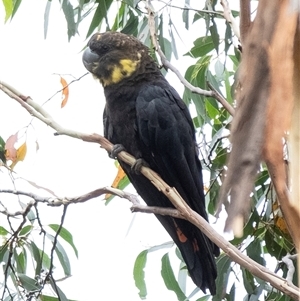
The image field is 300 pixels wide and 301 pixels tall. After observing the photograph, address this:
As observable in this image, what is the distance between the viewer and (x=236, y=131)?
0.26m

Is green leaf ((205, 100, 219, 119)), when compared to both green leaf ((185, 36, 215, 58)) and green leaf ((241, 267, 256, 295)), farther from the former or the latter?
green leaf ((241, 267, 256, 295))

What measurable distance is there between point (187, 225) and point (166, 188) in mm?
380

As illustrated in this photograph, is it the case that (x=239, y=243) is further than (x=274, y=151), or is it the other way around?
(x=239, y=243)

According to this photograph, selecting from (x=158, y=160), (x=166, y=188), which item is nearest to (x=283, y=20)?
(x=166, y=188)

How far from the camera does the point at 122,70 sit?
1.30m

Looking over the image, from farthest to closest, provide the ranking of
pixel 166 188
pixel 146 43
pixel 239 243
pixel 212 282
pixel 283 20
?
pixel 146 43 < pixel 239 243 < pixel 212 282 < pixel 166 188 < pixel 283 20

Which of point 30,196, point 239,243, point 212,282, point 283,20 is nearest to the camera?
point 283,20

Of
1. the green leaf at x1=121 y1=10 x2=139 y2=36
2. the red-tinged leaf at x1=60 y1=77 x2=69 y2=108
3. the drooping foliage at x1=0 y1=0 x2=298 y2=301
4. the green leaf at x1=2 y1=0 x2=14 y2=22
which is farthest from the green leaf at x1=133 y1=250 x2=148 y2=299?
the green leaf at x1=2 y1=0 x2=14 y2=22

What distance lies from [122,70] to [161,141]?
0.23m

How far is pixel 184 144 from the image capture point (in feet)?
Answer: 3.90

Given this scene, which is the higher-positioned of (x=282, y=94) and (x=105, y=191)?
(x=105, y=191)

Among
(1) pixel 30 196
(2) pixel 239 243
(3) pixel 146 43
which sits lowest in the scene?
(2) pixel 239 243

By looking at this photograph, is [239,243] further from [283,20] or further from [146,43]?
[283,20]

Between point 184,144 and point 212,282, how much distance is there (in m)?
0.28
